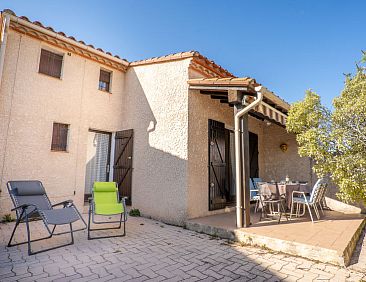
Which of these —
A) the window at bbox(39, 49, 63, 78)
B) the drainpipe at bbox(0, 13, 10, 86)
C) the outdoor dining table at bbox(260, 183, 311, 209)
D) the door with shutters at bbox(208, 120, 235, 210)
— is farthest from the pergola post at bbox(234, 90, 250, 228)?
the drainpipe at bbox(0, 13, 10, 86)

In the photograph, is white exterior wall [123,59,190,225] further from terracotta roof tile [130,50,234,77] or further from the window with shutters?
the window with shutters

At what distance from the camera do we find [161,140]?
24.4ft

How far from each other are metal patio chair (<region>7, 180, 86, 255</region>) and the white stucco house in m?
1.88

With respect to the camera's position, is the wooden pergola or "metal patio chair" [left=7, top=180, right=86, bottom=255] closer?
"metal patio chair" [left=7, top=180, right=86, bottom=255]

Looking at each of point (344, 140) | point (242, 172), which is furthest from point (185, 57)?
point (344, 140)

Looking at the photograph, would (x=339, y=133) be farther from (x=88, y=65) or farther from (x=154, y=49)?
(x=154, y=49)

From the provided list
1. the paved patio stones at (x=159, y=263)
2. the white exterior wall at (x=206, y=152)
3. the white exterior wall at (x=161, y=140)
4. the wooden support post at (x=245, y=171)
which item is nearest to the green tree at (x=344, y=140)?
the paved patio stones at (x=159, y=263)

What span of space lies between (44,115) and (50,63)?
75.5 inches

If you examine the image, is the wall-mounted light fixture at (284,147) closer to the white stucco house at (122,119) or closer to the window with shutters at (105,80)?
the white stucco house at (122,119)

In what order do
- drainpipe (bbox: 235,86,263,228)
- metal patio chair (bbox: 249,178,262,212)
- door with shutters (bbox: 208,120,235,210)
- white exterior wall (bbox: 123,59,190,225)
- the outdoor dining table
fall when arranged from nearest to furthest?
drainpipe (bbox: 235,86,263,228)
white exterior wall (bbox: 123,59,190,225)
the outdoor dining table
door with shutters (bbox: 208,120,235,210)
metal patio chair (bbox: 249,178,262,212)

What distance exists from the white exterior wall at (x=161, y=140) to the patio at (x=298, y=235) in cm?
115

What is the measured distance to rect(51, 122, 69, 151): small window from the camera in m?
7.59

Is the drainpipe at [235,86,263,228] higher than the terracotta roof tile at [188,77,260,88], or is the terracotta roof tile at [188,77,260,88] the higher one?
the terracotta roof tile at [188,77,260,88]

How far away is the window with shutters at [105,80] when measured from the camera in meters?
9.16
